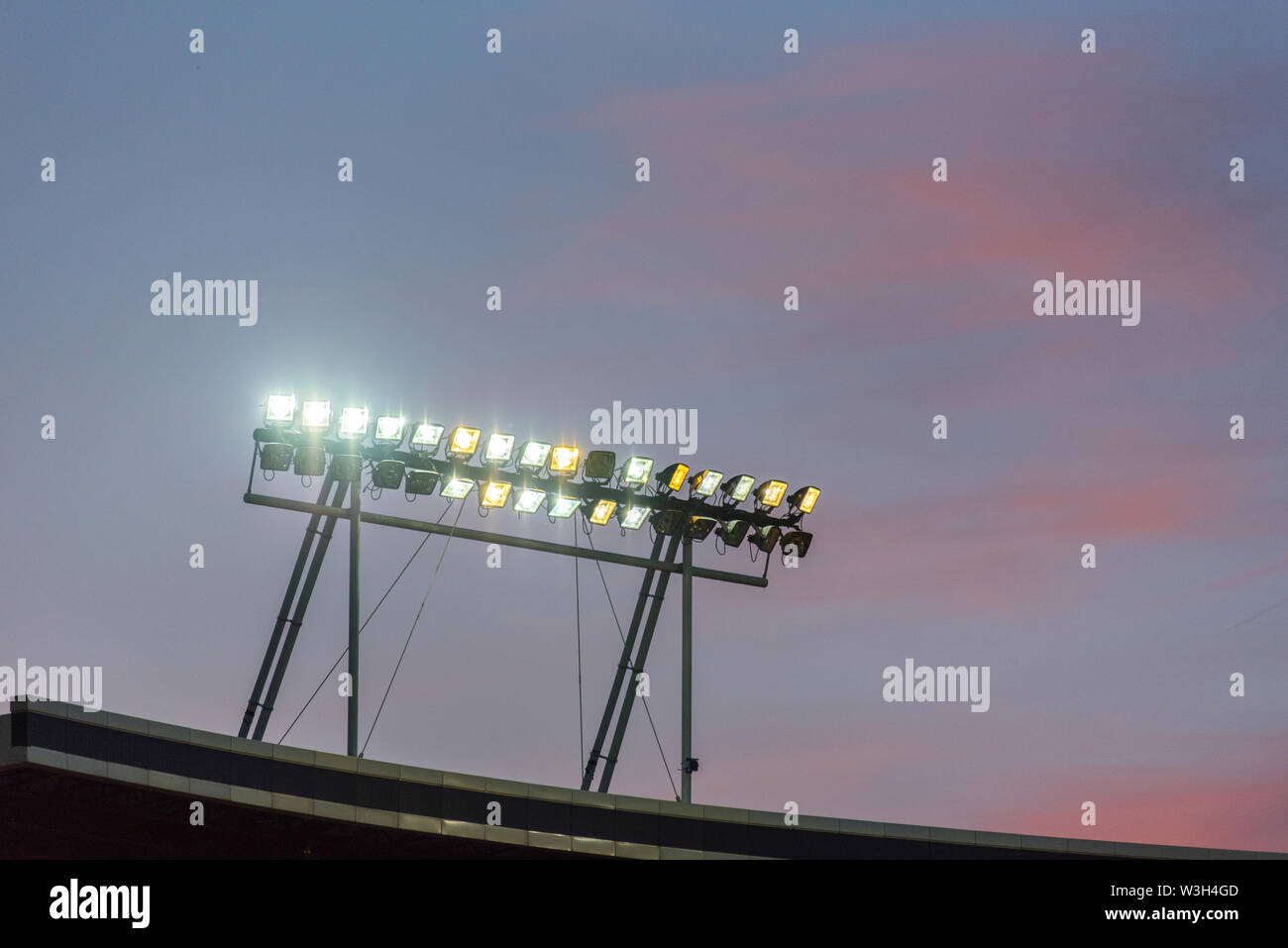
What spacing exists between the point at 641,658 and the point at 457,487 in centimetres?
697

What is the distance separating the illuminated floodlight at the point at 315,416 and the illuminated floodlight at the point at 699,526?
386 inches

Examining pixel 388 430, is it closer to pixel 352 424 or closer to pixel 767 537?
pixel 352 424

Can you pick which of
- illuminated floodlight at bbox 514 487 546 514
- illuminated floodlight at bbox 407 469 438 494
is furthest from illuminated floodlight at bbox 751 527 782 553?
illuminated floodlight at bbox 407 469 438 494

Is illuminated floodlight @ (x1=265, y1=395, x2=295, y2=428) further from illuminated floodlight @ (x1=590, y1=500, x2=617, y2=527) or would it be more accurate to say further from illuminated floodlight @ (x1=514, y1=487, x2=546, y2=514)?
illuminated floodlight @ (x1=590, y1=500, x2=617, y2=527)

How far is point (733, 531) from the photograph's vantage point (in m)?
49.6

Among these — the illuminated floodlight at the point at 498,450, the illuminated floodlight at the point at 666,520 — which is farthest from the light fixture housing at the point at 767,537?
the illuminated floodlight at the point at 498,450

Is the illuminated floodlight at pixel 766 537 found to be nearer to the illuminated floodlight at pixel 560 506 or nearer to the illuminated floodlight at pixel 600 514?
the illuminated floodlight at pixel 600 514

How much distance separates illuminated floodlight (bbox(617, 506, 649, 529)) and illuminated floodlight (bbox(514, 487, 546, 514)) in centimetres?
226
